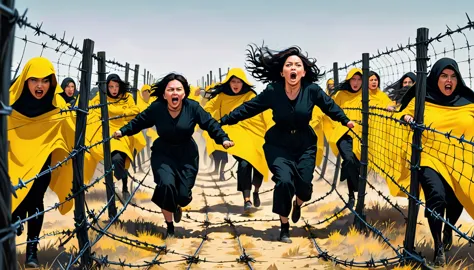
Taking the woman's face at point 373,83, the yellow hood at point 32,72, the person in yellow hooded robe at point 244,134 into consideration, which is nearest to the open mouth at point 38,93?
the yellow hood at point 32,72

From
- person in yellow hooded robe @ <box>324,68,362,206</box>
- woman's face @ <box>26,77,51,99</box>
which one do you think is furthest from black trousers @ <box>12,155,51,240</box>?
person in yellow hooded robe @ <box>324,68,362,206</box>

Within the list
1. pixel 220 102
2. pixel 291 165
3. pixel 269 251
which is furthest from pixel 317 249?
pixel 220 102

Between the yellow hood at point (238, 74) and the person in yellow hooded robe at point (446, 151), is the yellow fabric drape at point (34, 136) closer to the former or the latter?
the person in yellow hooded robe at point (446, 151)

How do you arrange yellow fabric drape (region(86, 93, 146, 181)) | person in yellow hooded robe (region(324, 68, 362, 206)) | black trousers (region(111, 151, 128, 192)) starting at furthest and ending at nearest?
black trousers (region(111, 151, 128, 192))
person in yellow hooded robe (region(324, 68, 362, 206))
yellow fabric drape (region(86, 93, 146, 181))

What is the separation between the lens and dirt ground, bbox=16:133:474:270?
5.43 metres

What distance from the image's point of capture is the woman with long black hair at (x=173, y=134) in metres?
6.37

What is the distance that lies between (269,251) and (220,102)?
4.20 metres

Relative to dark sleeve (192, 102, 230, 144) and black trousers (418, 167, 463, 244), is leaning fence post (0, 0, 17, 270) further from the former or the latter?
dark sleeve (192, 102, 230, 144)

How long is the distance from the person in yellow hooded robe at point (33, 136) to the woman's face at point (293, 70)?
241 centimetres

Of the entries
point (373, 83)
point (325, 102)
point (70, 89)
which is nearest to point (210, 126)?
point (325, 102)

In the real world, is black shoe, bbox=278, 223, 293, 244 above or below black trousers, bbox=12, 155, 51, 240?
below

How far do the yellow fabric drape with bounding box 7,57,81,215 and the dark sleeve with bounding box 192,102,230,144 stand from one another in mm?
1489

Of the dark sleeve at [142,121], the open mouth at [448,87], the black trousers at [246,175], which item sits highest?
the open mouth at [448,87]

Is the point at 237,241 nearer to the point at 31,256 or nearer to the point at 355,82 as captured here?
the point at 31,256
